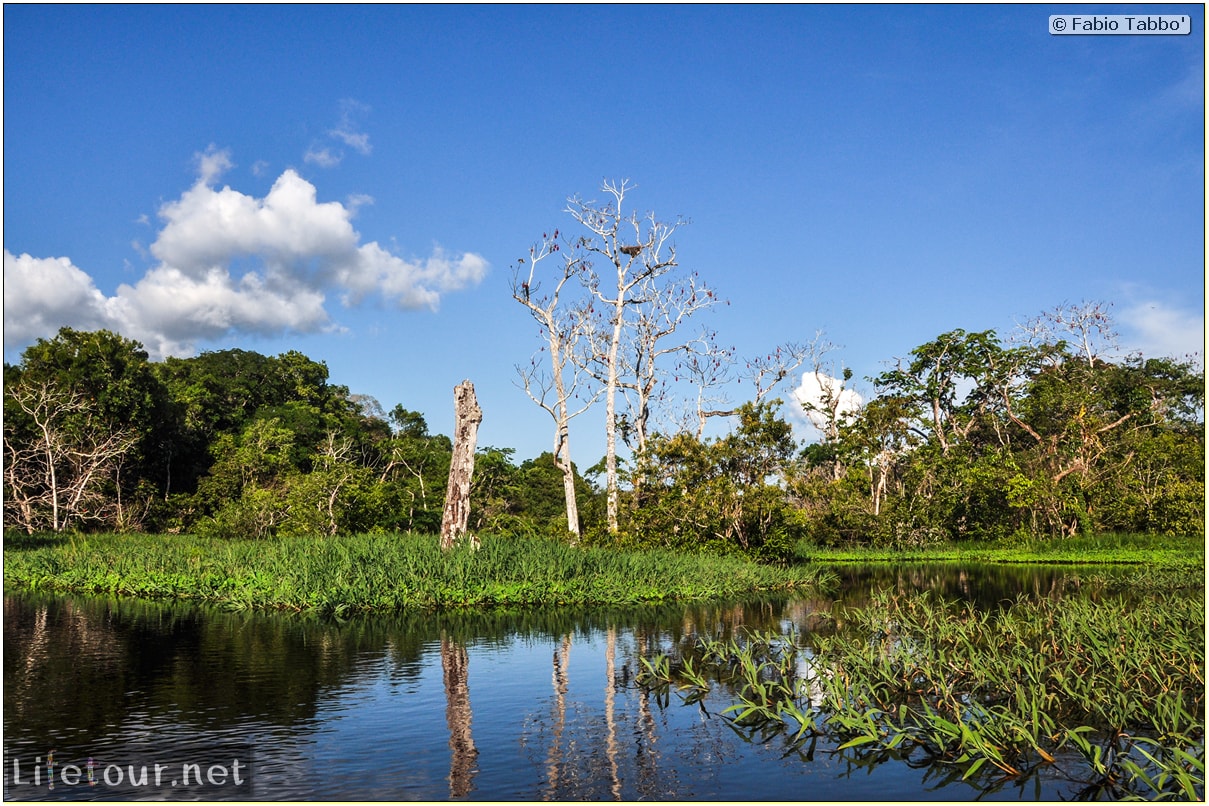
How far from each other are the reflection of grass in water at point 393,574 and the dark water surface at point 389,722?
174 cm

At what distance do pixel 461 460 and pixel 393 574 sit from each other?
4412mm

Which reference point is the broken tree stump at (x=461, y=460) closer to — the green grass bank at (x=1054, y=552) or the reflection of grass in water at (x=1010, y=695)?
the reflection of grass in water at (x=1010, y=695)

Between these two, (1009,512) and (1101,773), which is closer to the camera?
(1101,773)

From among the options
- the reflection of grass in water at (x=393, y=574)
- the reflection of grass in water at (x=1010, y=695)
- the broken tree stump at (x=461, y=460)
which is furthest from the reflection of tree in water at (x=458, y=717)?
the broken tree stump at (x=461, y=460)

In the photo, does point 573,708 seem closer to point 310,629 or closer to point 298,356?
point 310,629

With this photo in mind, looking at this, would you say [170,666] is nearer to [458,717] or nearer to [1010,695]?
[458,717]

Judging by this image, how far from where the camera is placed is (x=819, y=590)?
64.5 ft

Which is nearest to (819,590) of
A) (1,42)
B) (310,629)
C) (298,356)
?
(310,629)

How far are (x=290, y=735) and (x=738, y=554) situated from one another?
15556 millimetres

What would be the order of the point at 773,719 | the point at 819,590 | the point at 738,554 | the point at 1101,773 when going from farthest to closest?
the point at 738,554
the point at 819,590
the point at 773,719
the point at 1101,773

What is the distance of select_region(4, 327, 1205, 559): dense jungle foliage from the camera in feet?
93.0

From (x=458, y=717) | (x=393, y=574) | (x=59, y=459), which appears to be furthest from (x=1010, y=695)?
(x=59, y=459)

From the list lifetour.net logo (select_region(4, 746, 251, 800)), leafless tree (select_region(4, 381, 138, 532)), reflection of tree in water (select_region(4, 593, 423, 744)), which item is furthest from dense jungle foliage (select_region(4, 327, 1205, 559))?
lifetour.net logo (select_region(4, 746, 251, 800))

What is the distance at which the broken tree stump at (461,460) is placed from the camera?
19500 millimetres
